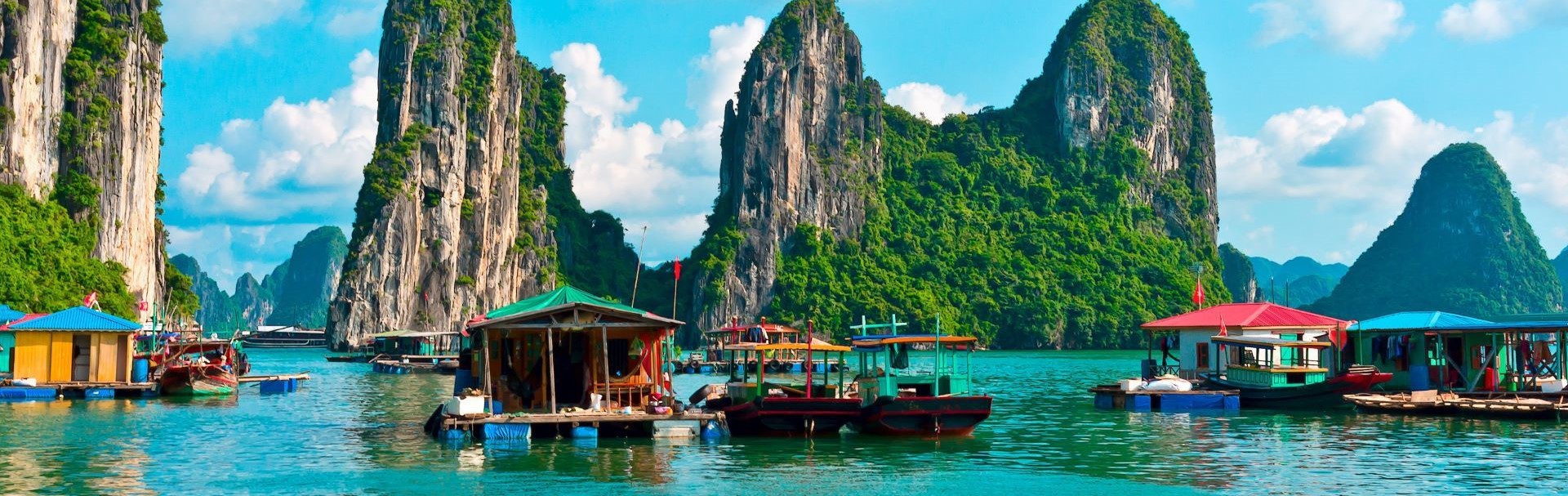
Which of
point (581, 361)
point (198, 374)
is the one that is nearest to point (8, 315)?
point (198, 374)

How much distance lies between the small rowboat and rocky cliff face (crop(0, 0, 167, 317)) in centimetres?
7813

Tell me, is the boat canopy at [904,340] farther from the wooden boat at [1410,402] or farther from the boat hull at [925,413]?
the wooden boat at [1410,402]

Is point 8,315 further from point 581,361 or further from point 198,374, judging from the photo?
A: point 581,361

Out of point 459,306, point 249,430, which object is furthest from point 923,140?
point 249,430

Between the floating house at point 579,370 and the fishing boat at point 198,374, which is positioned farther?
the fishing boat at point 198,374

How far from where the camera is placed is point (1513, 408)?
40.4 meters

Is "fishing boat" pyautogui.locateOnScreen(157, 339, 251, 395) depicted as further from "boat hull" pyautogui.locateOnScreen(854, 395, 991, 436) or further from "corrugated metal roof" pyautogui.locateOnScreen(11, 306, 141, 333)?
"boat hull" pyautogui.locateOnScreen(854, 395, 991, 436)

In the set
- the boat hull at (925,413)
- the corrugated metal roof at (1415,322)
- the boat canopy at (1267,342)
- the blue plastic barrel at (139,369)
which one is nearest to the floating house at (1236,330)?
the corrugated metal roof at (1415,322)

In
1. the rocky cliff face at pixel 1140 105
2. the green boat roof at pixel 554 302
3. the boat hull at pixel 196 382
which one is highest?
the rocky cliff face at pixel 1140 105

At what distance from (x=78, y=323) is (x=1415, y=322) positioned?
4390 centimetres

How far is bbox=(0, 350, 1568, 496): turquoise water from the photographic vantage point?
26.9m

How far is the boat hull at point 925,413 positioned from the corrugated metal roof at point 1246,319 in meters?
17.5

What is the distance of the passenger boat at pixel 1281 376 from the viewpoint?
4534 centimetres

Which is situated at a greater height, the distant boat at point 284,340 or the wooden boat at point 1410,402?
the distant boat at point 284,340
